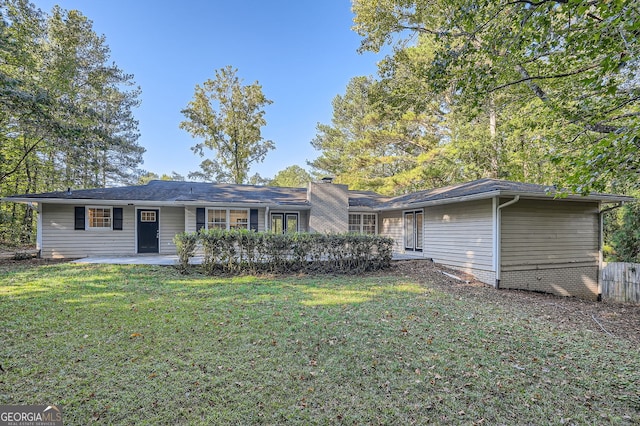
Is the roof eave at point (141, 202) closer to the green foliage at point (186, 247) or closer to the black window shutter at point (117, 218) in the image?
the black window shutter at point (117, 218)

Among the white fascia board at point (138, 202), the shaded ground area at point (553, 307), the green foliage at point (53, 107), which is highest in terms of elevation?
the green foliage at point (53, 107)

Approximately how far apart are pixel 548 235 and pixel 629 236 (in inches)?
285

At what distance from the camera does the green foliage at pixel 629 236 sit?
483 inches

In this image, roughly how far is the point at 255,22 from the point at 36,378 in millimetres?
16245

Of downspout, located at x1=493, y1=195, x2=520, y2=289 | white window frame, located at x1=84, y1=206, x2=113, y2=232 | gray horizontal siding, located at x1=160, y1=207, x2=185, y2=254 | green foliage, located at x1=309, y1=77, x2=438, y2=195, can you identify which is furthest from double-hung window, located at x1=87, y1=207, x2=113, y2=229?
downspout, located at x1=493, y1=195, x2=520, y2=289

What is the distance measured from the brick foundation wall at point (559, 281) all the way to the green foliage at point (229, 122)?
2187cm

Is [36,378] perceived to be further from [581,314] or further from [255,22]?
[255,22]

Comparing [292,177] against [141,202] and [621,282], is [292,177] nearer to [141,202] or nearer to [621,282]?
[141,202]

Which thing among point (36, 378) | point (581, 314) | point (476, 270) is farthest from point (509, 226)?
point (36, 378)

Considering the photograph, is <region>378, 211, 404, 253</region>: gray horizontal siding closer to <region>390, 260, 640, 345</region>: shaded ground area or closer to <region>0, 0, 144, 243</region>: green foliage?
<region>390, 260, 640, 345</region>: shaded ground area

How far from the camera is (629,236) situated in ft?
41.5

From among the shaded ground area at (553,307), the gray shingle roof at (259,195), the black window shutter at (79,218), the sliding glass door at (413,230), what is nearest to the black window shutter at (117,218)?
the gray shingle roof at (259,195)

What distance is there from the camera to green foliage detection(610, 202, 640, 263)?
1226 centimetres

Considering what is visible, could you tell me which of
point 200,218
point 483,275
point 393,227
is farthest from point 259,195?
point 483,275
